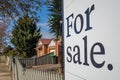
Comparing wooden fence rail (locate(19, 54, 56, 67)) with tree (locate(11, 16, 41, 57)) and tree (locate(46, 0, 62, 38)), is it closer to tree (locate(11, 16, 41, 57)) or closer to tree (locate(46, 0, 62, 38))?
tree (locate(46, 0, 62, 38))

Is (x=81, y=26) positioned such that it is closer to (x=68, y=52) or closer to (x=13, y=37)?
(x=68, y=52)

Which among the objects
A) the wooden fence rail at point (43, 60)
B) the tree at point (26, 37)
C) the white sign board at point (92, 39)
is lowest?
the wooden fence rail at point (43, 60)

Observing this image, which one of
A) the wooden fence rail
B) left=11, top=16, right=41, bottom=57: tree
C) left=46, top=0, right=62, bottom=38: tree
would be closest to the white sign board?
the wooden fence rail

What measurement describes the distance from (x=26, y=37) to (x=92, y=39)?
1814 inches

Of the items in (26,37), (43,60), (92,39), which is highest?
(26,37)

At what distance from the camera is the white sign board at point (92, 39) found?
5.10ft

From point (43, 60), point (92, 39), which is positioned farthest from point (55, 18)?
point (92, 39)

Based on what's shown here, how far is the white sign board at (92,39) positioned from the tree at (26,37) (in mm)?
44662

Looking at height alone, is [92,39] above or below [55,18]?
below

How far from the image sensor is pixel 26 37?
47.6 metres

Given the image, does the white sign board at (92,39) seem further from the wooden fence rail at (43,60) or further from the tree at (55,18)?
the tree at (55,18)

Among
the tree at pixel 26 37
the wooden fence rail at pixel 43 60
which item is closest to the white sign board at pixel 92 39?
the wooden fence rail at pixel 43 60

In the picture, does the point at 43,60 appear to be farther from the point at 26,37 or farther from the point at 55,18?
the point at 26,37

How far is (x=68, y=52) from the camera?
2.52 meters
